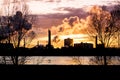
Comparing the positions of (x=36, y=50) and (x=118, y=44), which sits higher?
(x=118, y=44)

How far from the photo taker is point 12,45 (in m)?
38.2
